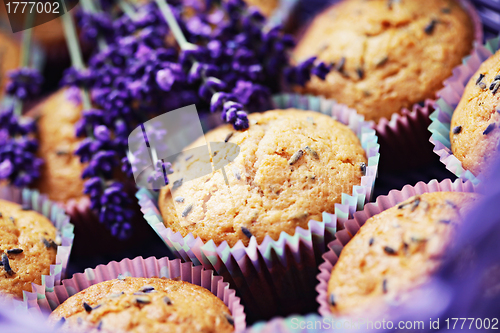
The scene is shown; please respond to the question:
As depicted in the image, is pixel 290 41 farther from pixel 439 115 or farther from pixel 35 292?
pixel 35 292

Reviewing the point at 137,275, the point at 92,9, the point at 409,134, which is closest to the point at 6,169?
the point at 137,275

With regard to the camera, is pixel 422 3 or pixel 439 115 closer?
pixel 439 115

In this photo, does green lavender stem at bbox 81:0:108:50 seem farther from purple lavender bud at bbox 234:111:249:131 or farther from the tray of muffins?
purple lavender bud at bbox 234:111:249:131

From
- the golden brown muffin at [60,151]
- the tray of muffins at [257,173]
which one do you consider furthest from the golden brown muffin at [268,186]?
the golden brown muffin at [60,151]

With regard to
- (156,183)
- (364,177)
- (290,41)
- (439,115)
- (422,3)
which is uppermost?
(422,3)

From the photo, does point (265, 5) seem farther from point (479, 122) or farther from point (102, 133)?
point (479, 122)

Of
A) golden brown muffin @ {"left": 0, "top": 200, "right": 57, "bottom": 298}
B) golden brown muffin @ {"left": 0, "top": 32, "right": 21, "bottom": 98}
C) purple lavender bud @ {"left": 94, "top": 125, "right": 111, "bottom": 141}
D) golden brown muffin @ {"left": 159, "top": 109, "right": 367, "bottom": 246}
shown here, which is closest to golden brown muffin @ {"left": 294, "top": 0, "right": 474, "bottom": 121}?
golden brown muffin @ {"left": 159, "top": 109, "right": 367, "bottom": 246}

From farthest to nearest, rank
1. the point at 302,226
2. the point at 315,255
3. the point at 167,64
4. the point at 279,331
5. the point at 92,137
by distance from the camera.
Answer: the point at 92,137 → the point at 167,64 → the point at 315,255 → the point at 302,226 → the point at 279,331

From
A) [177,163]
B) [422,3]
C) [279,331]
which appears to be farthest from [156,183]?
[422,3]
